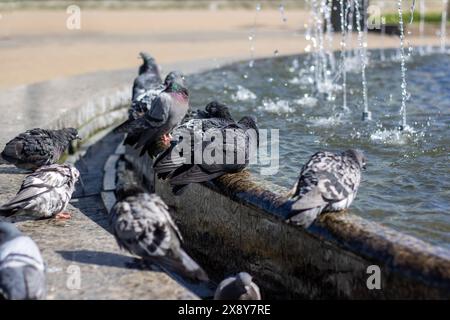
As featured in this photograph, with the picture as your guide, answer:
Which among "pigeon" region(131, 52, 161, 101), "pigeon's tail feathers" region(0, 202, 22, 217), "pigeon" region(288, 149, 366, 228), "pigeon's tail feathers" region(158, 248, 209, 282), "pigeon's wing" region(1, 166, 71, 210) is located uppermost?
"pigeon" region(131, 52, 161, 101)

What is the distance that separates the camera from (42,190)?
466cm

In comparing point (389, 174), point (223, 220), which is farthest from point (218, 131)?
point (389, 174)

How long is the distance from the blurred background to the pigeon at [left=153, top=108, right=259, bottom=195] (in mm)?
7266

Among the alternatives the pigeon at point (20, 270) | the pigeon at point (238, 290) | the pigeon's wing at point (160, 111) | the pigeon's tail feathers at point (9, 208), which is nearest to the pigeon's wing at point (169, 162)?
the pigeon's wing at point (160, 111)

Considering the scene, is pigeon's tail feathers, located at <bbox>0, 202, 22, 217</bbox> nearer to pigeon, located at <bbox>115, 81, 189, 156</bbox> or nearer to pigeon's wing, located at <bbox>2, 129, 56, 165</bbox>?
pigeon's wing, located at <bbox>2, 129, 56, 165</bbox>

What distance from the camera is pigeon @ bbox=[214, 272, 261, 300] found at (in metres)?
3.68

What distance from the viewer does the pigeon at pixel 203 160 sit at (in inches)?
187

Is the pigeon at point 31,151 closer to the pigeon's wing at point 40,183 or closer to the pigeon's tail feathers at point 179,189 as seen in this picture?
the pigeon's wing at point 40,183

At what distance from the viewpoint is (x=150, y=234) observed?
3816 mm

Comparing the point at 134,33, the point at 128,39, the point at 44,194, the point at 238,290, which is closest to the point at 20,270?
the point at 238,290

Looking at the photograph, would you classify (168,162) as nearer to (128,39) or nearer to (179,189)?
(179,189)

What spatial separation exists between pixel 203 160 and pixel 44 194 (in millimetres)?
959

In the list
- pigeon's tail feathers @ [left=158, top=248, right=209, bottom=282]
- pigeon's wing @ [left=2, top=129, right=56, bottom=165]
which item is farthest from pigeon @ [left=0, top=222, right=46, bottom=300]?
pigeon's wing @ [left=2, top=129, right=56, bottom=165]
